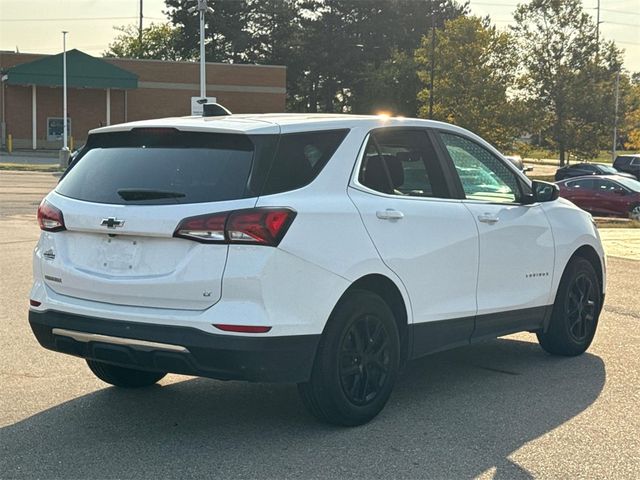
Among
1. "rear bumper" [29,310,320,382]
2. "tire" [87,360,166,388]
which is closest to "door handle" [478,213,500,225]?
"rear bumper" [29,310,320,382]

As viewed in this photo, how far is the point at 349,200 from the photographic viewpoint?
4848 millimetres

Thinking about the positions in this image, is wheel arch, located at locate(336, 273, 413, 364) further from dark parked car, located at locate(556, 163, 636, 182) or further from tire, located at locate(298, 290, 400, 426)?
dark parked car, located at locate(556, 163, 636, 182)

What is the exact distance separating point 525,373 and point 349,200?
237 cm

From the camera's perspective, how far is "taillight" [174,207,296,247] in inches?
170

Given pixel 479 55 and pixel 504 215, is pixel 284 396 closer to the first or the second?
pixel 504 215

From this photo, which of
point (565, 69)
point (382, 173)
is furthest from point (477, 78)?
point (382, 173)

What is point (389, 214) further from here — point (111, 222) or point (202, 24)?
point (202, 24)

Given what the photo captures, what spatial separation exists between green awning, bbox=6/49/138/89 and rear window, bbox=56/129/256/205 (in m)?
45.8

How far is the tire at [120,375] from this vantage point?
5.64 metres

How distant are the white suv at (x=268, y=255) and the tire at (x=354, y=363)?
11 mm

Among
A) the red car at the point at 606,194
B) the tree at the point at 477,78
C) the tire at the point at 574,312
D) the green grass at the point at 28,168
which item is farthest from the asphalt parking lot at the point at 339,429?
the tree at the point at 477,78

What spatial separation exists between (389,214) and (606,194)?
21878 millimetres

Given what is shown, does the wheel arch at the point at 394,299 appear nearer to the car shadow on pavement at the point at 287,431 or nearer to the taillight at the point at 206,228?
the car shadow on pavement at the point at 287,431

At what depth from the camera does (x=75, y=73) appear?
48.5 meters
